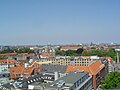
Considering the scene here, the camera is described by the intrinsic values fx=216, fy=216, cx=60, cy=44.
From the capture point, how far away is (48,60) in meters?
89.2

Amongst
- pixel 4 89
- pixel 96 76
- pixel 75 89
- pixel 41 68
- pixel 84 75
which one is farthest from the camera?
pixel 41 68

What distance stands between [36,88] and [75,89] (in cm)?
722

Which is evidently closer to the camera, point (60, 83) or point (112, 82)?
point (60, 83)

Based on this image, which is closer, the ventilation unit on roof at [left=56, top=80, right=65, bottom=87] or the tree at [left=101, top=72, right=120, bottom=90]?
the ventilation unit on roof at [left=56, top=80, right=65, bottom=87]

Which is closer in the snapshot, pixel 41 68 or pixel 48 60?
pixel 41 68

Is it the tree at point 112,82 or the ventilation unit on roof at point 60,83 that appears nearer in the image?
the ventilation unit on roof at point 60,83

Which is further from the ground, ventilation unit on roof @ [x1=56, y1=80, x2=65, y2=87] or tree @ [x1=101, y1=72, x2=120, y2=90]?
ventilation unit on roof @ [x1=56, y1=80, x2=65, y2=87]

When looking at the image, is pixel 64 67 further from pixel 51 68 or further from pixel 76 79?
pixel 76 79

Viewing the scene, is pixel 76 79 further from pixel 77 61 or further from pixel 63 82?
pixel 77 61

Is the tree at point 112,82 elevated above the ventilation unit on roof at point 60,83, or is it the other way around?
the ventilation unit on roof at point 60,83

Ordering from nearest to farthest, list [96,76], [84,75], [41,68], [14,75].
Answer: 1. [84,75]
2. [96,76]
3. [14,75]
4. [41,68]

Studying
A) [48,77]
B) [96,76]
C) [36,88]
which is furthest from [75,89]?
[96,76]

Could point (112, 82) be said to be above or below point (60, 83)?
below

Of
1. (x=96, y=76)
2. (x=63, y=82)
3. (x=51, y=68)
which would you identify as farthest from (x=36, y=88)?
(x=51, y=68)
